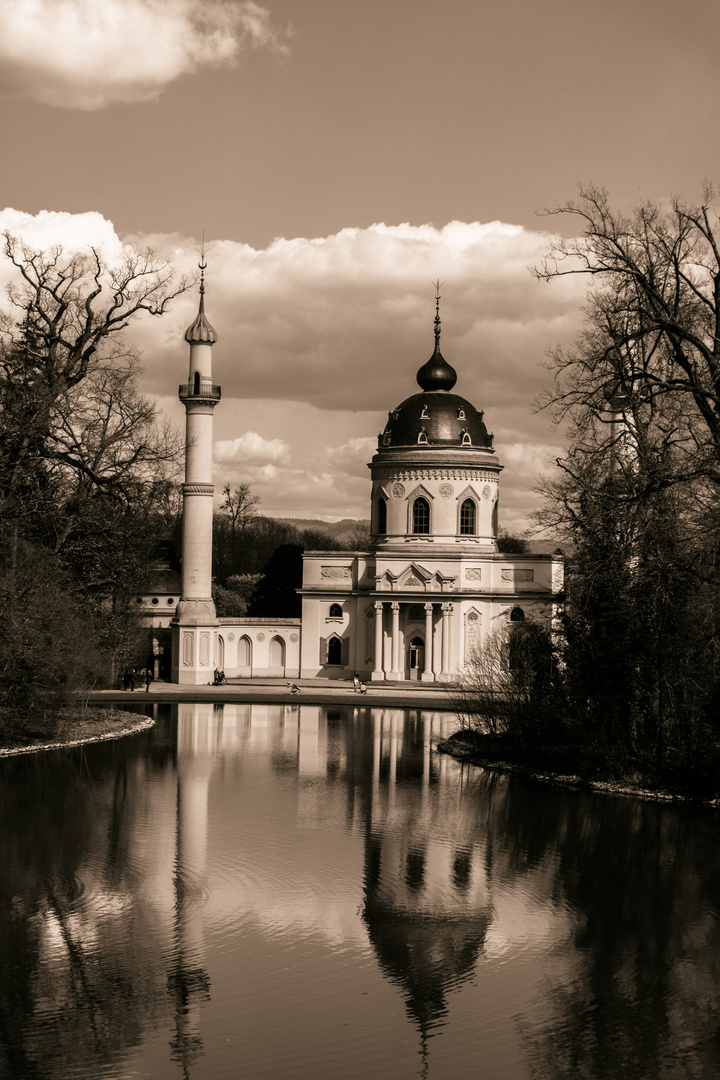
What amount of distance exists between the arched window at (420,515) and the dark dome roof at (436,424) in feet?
8.43

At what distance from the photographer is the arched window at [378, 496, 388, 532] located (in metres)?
56.7

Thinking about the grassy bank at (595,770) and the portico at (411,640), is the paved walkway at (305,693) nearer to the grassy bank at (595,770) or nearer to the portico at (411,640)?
the portico at (411,640)

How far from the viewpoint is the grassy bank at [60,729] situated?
29062mm

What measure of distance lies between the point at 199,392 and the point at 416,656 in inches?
565

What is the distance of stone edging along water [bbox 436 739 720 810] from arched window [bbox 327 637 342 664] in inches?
953

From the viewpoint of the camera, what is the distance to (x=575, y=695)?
89.2 ft

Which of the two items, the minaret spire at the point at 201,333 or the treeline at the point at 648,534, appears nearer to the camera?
the treeline at the point at 648,534

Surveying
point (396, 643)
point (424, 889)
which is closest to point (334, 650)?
point (396, 643)

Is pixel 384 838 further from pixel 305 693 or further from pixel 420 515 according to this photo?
pixel 420 515

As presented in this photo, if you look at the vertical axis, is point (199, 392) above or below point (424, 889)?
above

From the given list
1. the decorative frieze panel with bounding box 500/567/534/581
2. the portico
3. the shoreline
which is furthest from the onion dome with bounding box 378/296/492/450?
the shoreline

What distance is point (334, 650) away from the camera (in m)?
55.5

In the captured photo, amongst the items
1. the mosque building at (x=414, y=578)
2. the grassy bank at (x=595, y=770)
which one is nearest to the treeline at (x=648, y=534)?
the grassy bank at (x=595, y=770)

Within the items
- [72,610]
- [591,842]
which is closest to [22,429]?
[72,610]
